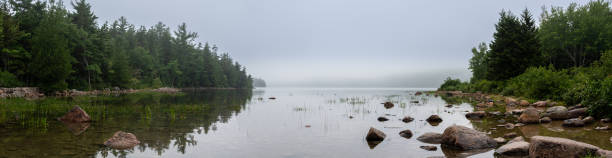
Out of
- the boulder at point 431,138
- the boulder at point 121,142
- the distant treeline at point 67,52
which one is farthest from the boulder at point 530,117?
the distant treeline at point 67,52

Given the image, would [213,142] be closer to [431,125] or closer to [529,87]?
[431,125]

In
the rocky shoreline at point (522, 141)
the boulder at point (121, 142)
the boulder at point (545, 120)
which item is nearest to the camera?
the rocky shoreline at point (522, 141)

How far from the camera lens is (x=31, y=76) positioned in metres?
44.4

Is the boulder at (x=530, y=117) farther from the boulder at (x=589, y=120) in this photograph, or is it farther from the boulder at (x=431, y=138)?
the boulder at (x=431, y=138)

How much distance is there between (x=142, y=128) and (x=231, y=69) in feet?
460

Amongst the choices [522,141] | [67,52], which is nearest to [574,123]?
[522,141]

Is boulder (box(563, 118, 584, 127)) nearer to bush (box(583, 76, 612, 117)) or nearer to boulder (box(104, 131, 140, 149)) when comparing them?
bush (box(583, 76, 612, 117))

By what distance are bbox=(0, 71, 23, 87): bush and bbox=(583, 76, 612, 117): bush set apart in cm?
5648

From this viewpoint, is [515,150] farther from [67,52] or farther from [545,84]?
[67,52]

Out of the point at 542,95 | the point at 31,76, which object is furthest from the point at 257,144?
the point at 31,76

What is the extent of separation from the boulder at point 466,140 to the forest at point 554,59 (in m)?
8.50

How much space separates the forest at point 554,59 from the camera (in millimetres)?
21281

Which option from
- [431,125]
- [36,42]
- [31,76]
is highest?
[36,42]

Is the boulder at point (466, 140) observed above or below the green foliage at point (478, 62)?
below
